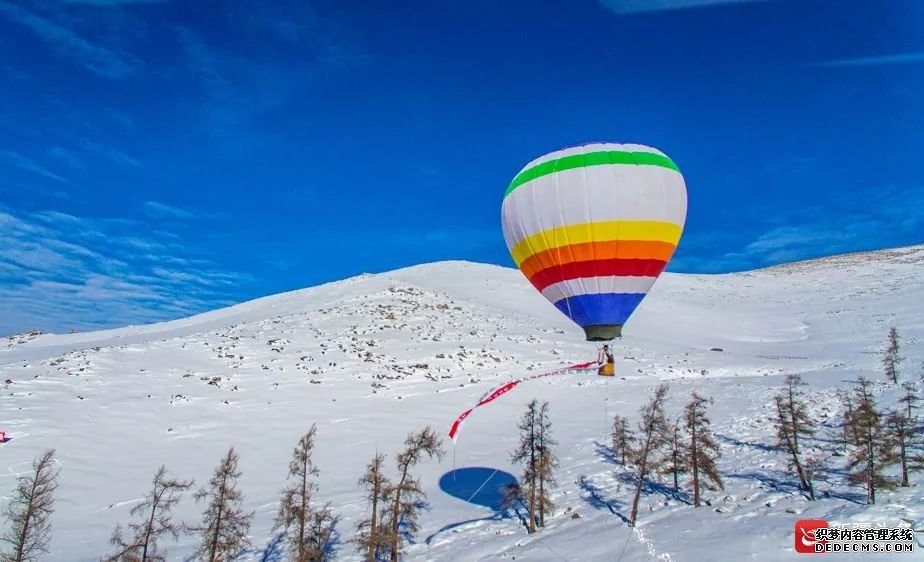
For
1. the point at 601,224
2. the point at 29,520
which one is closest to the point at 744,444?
the point at 601,224

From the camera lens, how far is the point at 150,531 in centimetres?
1155

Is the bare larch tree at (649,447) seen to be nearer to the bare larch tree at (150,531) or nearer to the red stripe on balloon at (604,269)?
the red stripe on balloon at (604,269)

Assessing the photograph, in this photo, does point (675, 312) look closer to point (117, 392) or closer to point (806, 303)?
point (806, 303)

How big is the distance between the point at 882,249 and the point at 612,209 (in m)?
139

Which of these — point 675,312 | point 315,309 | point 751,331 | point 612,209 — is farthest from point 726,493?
point 675,312

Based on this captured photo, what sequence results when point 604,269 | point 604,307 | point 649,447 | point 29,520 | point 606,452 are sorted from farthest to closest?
point 606,452, point 604,307, point 604,269, point 649,447, point 29,520

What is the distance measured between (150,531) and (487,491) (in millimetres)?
11167

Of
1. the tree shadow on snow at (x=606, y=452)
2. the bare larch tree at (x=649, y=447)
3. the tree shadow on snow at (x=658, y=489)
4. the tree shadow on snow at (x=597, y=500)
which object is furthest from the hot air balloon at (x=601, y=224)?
the tree shadow on snow at (x=606, y=452)

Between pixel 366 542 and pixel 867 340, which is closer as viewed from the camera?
pixel 366 542

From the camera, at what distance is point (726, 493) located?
1664 cm

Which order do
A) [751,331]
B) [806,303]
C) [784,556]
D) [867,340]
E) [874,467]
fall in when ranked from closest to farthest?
[784,556] → [874,467] → [867,340] → [751,331] → [806,303]

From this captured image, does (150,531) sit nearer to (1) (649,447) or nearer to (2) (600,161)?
(1) (649,447)

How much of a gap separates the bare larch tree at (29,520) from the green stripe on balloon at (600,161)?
53.2 feet

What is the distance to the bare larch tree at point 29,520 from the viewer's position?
34.8 feet
